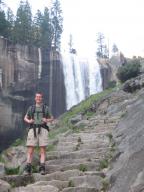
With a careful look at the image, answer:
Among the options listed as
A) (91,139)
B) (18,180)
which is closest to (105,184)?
(18,180)

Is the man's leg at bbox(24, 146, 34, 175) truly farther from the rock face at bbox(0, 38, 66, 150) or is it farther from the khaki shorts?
the rock face at bbox(0, 38, 66, 150)

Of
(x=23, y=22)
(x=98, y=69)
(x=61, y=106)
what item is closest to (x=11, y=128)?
(x=61, y=106)

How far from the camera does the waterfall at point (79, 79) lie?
1797 inches

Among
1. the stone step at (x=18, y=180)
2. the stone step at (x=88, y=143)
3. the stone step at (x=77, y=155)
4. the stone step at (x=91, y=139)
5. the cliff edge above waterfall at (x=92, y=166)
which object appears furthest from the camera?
the stone step at (x=91, y=139)

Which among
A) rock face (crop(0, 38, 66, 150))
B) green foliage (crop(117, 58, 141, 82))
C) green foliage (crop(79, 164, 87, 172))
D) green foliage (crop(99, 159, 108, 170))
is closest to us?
green foliage (crop(79, 164, 87, 172))

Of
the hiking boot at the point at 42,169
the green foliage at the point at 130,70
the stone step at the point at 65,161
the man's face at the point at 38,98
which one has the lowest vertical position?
the hiking boot at the point at 42,169

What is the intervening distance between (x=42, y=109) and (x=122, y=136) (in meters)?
2.28

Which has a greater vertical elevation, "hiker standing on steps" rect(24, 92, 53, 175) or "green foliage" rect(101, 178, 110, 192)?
"hiker standing on steps" rect(24, 92, 53, 175)

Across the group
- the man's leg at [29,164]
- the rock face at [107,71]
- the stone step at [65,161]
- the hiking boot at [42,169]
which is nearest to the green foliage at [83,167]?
the stone step at [65,161]

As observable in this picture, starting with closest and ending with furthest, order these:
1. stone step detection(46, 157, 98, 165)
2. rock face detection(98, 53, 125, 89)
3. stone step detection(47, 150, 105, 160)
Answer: stone step detection(46, 157, 98, 165) → stone step detection(47, 150, 105, 160) → rock face detection(98, 53, 125, 89)

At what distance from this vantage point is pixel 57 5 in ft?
214

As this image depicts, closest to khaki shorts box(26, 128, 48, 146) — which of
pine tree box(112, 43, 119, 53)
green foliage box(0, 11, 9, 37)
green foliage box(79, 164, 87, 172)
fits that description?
green foliage box(79, 164, 87, 172)

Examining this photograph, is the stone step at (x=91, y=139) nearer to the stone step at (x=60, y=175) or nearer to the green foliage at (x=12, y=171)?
the green foliage at (x=12, y=171)

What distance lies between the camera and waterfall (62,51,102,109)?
150 feet
